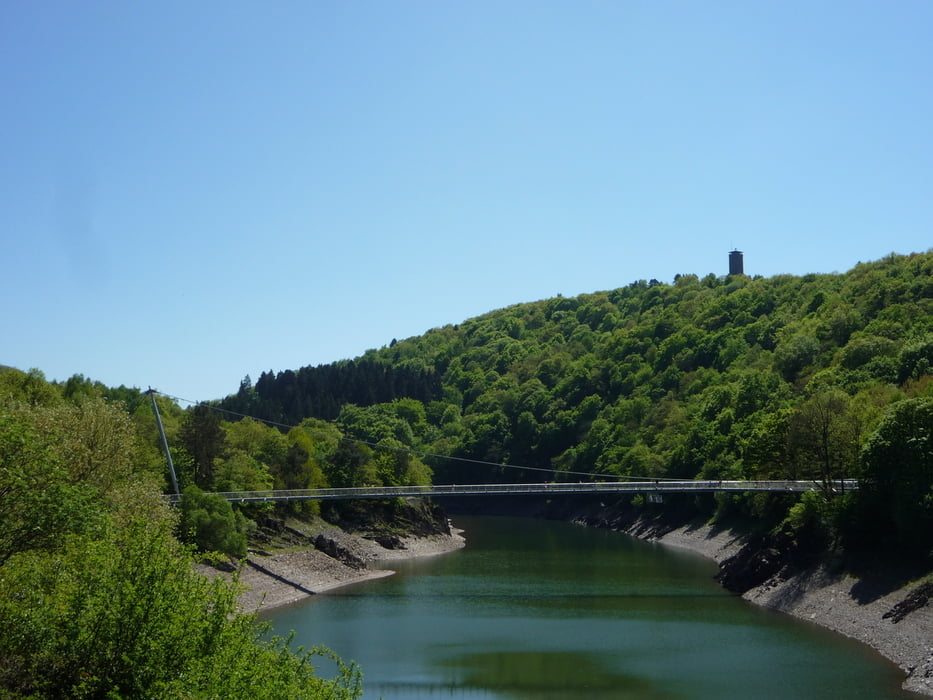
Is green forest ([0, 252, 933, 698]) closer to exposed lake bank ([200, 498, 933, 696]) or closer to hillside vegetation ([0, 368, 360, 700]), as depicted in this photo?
hillside vegetation ([0, 368, 360, 700])

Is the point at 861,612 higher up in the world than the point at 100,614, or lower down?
lower down

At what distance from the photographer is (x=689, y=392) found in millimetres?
96125

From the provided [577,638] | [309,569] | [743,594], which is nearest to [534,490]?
[309,569]

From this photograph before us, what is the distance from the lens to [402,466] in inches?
3115

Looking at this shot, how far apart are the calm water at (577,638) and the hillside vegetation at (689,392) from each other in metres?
7.34

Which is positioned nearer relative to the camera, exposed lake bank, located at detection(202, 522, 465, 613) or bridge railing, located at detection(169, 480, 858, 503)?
exposed lake bank, located at detection(202, 522, 465, 613)

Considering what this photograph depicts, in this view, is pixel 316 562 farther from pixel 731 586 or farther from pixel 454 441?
pixel 454 441

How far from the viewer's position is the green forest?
15.1 m

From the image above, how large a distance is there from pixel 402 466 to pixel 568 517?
2084 centimetres

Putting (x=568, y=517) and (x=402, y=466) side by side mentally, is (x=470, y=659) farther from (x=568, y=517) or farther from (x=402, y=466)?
(x=568, y=517)

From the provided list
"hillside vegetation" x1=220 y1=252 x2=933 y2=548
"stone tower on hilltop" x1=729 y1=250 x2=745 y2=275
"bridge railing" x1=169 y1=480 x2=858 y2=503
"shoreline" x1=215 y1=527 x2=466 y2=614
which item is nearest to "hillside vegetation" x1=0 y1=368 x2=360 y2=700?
"shoreline" x1=215 y1=527 x2=466 y2=614

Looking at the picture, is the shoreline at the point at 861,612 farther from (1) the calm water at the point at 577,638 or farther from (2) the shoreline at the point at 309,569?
(2) the shoreline at the point at 309,569

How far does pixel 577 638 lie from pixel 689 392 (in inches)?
2413

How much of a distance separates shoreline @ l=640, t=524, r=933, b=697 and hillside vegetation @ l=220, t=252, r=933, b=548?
2566 mm
